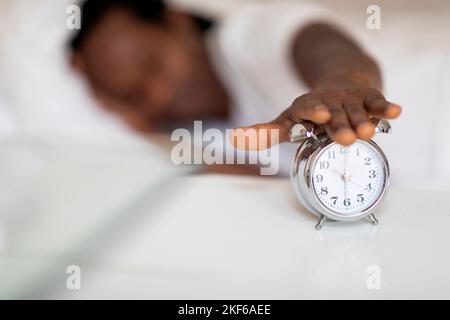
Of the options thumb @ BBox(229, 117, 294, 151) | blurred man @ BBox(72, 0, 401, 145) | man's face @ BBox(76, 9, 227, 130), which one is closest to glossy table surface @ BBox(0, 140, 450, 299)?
thumb @ BBox(229, 117, 294, 151)

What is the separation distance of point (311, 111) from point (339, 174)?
10 cm

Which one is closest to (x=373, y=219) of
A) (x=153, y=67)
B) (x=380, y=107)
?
(x=380, y=107)

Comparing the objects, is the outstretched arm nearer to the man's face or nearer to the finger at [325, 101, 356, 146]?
the finger at [325, 101, 356, 146]

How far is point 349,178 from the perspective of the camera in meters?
0.66

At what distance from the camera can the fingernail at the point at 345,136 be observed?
0.57 meters

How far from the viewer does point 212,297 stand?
1.90 feet

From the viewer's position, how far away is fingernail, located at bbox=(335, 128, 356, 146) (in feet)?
1.86

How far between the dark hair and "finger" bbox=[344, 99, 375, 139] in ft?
3.06

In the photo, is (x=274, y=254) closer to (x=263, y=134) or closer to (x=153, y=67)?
(x=263, y=134)

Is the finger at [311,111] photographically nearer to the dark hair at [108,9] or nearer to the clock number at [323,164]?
the clock number at [323,164]

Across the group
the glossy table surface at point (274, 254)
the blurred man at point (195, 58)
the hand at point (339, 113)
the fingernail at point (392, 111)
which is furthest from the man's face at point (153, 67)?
the fingernail at point (392, 111)

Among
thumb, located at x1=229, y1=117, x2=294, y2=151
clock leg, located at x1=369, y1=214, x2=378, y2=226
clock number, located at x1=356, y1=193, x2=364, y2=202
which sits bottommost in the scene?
clock leg, located at x1=369, y1=214, x2=378, y2=226
